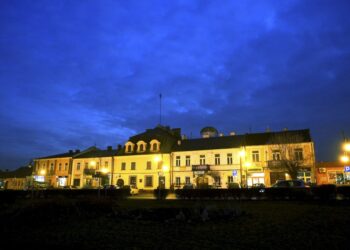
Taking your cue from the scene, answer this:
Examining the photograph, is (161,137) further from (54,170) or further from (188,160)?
(54,170)

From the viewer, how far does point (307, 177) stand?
39750 millimetres

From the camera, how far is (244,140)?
147 ft

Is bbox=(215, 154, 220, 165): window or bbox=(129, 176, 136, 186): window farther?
bbox=(129, 176, 136, 186): window

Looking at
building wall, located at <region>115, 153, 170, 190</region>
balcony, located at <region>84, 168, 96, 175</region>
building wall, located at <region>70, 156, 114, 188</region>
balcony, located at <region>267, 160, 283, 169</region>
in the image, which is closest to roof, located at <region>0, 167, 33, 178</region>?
building wall, located at <region>70, 156, 114, 188</region>

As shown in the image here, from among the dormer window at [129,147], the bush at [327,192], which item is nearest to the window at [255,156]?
the dormer window at [129,147]

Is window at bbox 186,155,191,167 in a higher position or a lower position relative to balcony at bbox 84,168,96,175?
higher

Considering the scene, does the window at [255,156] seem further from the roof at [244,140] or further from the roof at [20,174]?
the roof at [20,174]

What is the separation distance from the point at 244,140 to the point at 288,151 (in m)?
7.38

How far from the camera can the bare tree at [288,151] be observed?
1529 inches

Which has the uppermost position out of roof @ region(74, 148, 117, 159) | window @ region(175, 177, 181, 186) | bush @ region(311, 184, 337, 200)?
roof @ region(74, 148, 117, 159)

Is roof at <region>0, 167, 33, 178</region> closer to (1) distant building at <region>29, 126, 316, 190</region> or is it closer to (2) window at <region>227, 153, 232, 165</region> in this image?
(1) distant building at <region>29, 126, 316, 190</region>

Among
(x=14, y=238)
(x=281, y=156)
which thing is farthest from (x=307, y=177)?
(x=14, y=238)

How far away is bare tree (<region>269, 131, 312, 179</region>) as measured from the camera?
127ft

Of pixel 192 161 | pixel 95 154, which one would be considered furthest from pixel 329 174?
pixel 95 154
